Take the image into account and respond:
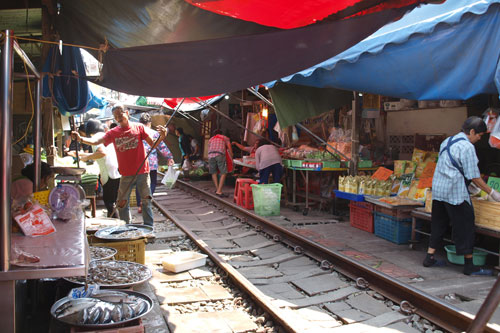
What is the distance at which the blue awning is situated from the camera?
536 centimetres

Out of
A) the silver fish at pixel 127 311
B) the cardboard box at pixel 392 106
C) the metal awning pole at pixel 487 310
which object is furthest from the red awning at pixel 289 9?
the cardboard box at pixel 392 106

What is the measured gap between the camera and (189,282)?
6.54 meters

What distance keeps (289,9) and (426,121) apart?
697 centimetres

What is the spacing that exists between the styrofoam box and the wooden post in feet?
15.3

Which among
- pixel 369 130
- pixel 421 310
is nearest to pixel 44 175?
pixel 421 310

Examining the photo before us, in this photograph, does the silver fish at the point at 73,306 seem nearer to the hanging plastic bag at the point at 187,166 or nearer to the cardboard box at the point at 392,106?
the cardboard box at the point at 392,106

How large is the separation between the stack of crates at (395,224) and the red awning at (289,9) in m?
4.68

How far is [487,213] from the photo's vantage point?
6453 millimetres

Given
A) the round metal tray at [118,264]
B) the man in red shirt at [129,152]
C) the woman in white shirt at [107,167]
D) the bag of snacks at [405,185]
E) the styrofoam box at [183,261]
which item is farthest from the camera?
the bag of snacks at [405,185]

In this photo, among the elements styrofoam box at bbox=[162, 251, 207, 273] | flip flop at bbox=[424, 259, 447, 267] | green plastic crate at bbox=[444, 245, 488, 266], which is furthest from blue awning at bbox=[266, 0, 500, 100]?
styrofoam box at bbox=[162, 251, 207, 273]

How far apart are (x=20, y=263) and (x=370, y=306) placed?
400 cm

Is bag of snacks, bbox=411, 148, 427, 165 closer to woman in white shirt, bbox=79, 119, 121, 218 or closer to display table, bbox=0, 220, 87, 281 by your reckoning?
woman in white shirt, bbox=79, 119, 121, 218

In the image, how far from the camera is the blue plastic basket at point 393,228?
8102 mm

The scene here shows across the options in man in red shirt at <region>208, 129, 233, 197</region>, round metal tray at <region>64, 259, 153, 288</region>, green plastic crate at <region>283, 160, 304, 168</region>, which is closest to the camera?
round metal tray at <region>64, 259, 153, 288</region>
